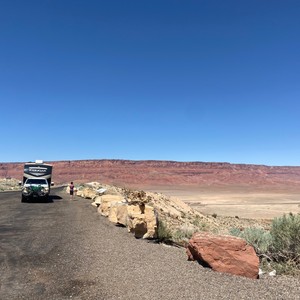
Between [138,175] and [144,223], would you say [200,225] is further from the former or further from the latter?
[138,175]

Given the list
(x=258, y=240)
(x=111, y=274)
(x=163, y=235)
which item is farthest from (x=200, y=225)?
(x=111, y=274)

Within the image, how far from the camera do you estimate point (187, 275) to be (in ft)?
27.3

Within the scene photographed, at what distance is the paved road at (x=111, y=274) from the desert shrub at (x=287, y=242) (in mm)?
1914

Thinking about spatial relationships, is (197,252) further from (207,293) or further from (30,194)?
(30,194)

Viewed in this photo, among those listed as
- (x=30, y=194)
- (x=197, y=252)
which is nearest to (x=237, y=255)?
(x=197, y=252)

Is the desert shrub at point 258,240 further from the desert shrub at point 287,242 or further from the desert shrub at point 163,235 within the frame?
the desert shrub at point 163,235

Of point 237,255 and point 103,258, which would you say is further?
point 103,258

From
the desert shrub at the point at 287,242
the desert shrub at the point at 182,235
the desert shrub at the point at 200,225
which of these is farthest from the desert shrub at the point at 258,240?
the desert shrub at the point at 200,225

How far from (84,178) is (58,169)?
23368mm

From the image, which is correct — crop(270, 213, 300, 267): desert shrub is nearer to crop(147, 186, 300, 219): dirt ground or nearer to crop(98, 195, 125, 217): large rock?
crop(98, 195, 125, 217): large rock

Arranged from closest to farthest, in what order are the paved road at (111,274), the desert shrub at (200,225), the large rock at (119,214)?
the paved road at (111,274), the large rock at (119,214), the desert shrub at (200,225)

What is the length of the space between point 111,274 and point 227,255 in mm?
2609

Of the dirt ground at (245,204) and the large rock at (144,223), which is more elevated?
the large rock at (144,223)

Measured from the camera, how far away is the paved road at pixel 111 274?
23.4ft
